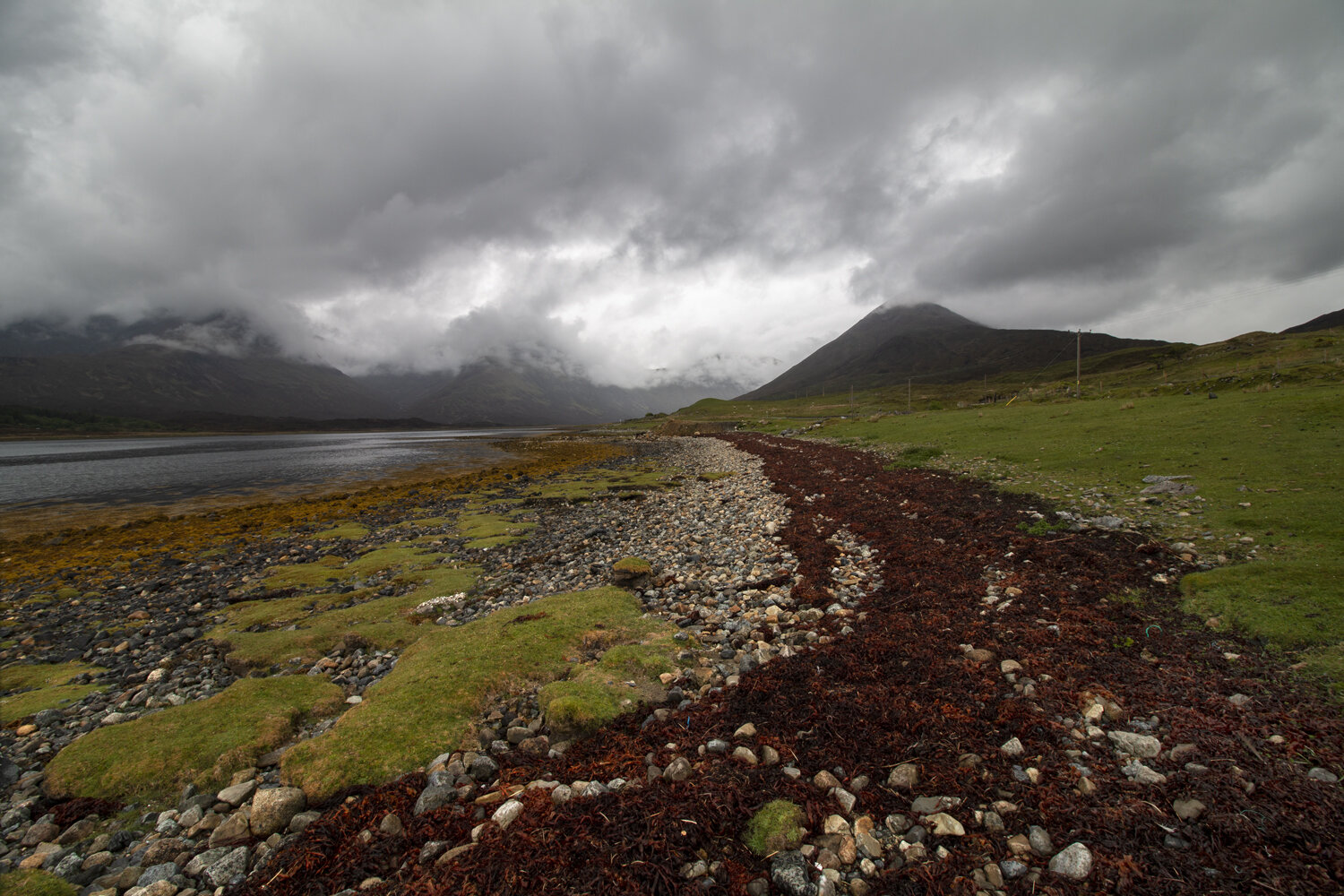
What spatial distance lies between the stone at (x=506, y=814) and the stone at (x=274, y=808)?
2.74 meters

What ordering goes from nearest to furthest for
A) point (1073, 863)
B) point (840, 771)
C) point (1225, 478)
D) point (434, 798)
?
point (1073, 863) → point (840, 771) → point (434, 798) → point (1225, 478)

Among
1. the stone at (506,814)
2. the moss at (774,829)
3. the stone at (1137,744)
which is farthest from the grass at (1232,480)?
the stone at (506,814)

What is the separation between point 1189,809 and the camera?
4207 millimetres

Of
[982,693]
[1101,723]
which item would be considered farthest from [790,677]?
[1101,723]

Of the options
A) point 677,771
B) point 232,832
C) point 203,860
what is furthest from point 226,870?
point 677,771

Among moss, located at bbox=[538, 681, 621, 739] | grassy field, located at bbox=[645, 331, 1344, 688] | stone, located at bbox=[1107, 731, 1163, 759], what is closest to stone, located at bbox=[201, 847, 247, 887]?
moss, located at bbox=[538, 681, 621, 739]

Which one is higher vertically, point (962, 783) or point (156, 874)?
point (962, 783)

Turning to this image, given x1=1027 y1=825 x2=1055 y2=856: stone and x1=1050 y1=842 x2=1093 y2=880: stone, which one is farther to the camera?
x1=1027 y1=825 x2=1055 y2=856: stone

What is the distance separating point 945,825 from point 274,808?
294 inches

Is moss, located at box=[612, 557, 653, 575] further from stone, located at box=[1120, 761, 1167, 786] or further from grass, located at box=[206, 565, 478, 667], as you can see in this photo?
Result: stone, located at box=[1120, 761, 1167, 786]

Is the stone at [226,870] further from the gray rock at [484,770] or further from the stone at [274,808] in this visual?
the gray rock at [484,770]

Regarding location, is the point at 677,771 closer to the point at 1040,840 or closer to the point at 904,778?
the point at 904,778

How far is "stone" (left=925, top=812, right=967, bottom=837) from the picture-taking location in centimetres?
441

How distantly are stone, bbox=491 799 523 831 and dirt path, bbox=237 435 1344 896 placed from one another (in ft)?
0.24
